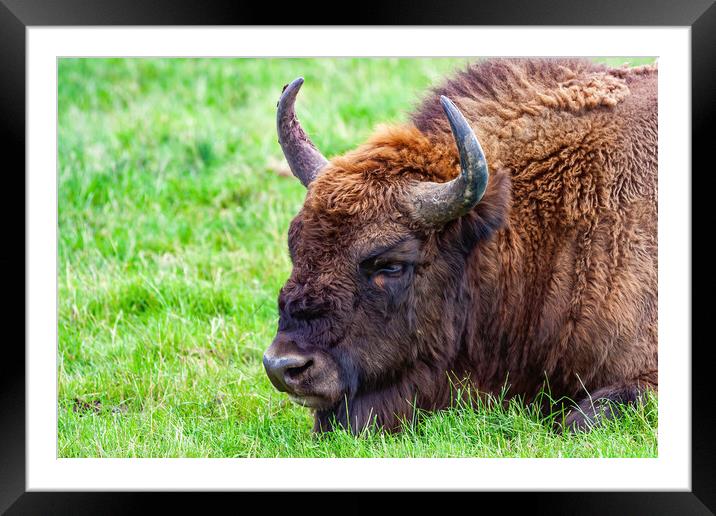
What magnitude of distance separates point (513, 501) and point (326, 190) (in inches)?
72.4

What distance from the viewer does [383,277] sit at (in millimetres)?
5586

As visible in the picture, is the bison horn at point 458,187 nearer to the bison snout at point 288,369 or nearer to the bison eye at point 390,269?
the bison eye at point 390,269

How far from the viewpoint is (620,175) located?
5.96 m

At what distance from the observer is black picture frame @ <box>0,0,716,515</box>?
5.16 m

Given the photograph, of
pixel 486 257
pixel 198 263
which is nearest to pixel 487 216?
pixel 486 257

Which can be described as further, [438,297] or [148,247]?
[148,247]

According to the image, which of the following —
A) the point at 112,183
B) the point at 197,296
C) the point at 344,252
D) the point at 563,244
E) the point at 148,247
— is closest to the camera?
the point at 344,252

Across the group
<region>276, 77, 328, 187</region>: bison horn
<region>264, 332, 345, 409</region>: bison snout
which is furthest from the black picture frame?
<region>276, 77, 328, 187</region>: bison horn

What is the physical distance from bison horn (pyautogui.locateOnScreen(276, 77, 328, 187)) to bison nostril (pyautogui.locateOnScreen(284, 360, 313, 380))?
1.11 metres

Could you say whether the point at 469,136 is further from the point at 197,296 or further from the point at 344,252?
the point at 197,296
